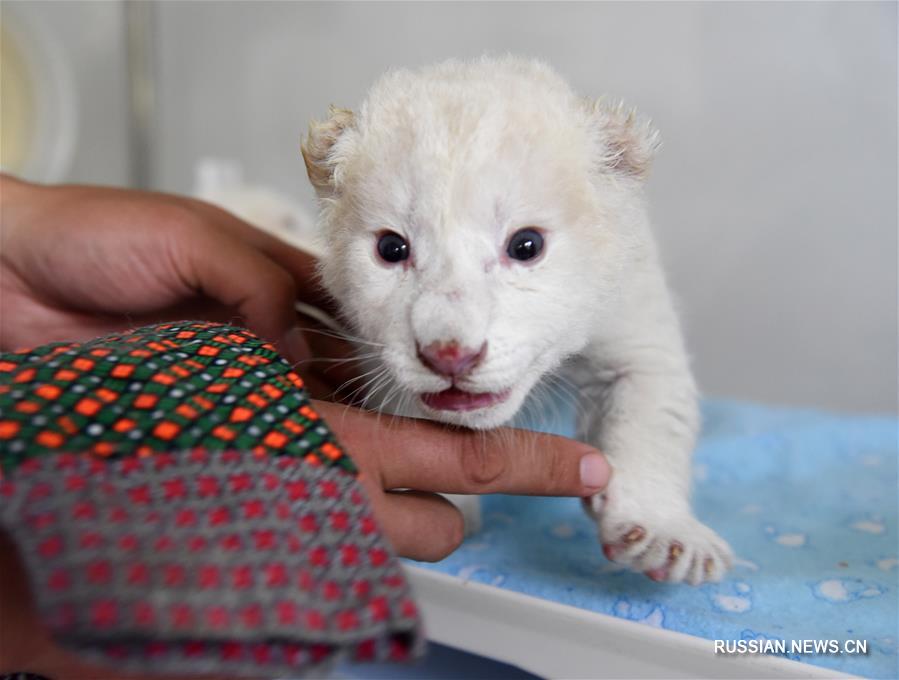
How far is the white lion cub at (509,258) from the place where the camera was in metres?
1.09

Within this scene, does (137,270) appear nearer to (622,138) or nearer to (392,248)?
(392,248)

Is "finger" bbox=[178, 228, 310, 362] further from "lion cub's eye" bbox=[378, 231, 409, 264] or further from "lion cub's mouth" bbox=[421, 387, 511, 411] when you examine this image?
"lion cub's mouth" bbox=[421, 387, 511, 411]

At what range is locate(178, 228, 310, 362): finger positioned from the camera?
163cm

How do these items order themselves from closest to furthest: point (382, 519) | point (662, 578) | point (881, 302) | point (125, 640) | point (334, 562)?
point (125, 640)
point (334, 562)
point (382, 519)
point (662, 578)
point (881, 302)

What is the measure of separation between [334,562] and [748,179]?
2.36m

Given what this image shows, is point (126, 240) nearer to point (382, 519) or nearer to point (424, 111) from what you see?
point (424, 111)

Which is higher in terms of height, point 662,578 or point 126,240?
point 126,240

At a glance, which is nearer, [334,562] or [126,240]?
[334,562]

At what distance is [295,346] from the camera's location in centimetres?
172

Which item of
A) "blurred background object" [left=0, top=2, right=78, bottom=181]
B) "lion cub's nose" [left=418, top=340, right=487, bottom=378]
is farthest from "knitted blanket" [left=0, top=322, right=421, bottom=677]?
"blurred background object" [left=0, top=2, right=78, bottom=181]

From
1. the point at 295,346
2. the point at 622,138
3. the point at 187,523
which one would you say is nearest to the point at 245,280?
the point at 295,346

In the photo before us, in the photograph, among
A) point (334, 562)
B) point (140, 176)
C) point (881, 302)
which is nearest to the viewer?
point (334, 562)

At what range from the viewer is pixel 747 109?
2.65 meters

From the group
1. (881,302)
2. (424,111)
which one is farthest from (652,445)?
(881,302)
